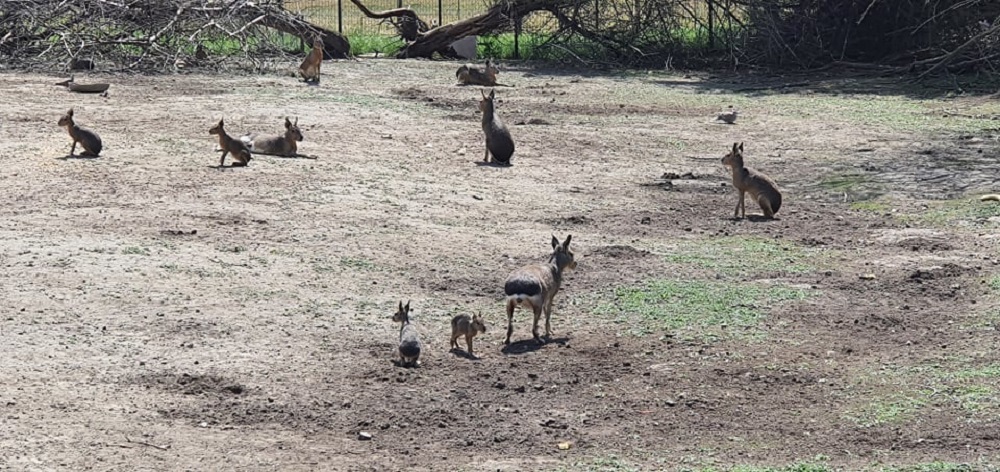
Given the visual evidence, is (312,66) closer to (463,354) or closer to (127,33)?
(127,33)

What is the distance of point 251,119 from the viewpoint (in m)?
18.3

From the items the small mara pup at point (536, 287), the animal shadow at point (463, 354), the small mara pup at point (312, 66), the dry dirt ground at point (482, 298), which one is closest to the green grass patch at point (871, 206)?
the dry dirt ground at point (482, 298)

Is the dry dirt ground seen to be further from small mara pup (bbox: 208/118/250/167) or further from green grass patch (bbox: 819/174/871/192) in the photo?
small mara pup (bbox: 208/118/250/167)

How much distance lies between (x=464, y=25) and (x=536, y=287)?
68.3 feet

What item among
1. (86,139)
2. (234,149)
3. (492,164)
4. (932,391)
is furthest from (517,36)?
(932,391)

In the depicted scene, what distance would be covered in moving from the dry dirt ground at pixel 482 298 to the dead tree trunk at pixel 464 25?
10.2 metres

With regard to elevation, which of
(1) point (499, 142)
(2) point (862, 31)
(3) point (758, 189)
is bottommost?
(3) point (758, 189)

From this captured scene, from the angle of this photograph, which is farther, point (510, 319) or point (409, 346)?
point (510, 319)

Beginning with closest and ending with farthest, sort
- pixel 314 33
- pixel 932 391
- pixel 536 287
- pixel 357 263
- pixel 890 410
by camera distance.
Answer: pixel 890 410
pixel 932 391
pixel 536 287
pixel 357 263
pixel 314 33

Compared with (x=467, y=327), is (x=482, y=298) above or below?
below

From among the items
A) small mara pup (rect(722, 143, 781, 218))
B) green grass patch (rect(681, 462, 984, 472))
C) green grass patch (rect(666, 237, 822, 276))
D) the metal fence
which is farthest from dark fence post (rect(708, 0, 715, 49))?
green grass patch (rect(681, 462, 984, 472))

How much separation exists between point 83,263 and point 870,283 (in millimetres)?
5658

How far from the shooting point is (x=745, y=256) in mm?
12070

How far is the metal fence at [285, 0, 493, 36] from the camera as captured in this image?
33688 millimetres
